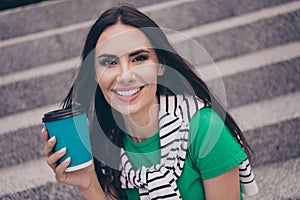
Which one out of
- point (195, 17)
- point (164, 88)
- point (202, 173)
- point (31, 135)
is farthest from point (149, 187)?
point (195, 17)

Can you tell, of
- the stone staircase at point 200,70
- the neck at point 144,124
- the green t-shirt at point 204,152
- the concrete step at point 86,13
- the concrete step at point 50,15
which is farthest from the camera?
the concrete step at point 50,15

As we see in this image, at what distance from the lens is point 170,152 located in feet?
5.25

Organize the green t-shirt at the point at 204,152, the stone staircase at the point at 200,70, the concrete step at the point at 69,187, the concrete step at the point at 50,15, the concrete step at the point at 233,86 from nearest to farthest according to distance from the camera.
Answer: the green t-shirt at the point at 204,152 → the concrete step at the point at 69,187 → the stone staircase at the point at 200,70 → the concrete step at the point at 233,86 → the concrete step at the point at 50,15

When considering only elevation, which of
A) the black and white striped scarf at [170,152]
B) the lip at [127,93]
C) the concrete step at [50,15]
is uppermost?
the lip at [127,93]

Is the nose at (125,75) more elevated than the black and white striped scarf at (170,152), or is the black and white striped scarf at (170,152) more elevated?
the nose at (125,75)

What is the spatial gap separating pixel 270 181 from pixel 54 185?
122cm

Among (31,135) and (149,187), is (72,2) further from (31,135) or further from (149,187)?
(149,187)

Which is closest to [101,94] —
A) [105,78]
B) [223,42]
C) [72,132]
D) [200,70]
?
[105,78]

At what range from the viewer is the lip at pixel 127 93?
152cm

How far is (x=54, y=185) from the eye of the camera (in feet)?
8.16

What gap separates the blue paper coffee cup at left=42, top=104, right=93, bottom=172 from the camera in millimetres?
1422

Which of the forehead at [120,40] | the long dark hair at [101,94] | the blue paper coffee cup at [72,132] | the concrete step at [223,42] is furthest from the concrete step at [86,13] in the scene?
the blue paper coffee cup at [72,132]

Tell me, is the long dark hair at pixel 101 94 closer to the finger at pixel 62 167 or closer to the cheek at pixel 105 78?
the cheek at pixel 105 78

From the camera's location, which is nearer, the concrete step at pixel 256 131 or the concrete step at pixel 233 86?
the concrete step at pixel 256 131
